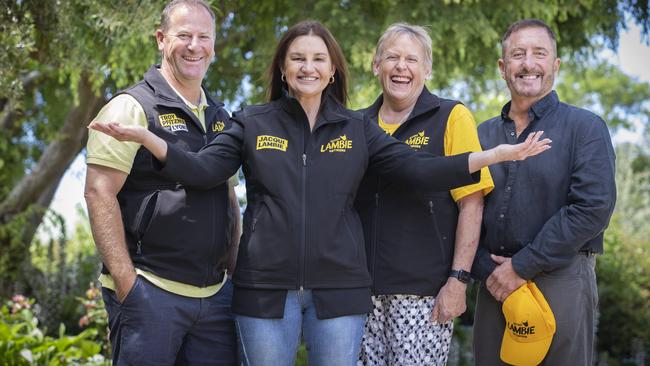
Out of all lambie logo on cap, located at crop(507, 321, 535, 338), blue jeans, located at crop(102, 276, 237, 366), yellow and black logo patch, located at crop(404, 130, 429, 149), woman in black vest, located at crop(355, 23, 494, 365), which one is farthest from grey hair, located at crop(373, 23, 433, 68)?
blue jeans, located at crop(102, 276, 237, 366)

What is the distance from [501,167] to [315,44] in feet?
3.61

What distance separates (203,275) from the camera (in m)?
3.36

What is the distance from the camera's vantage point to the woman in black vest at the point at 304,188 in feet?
10.2

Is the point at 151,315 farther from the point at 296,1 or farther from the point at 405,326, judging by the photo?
the point at 296,1

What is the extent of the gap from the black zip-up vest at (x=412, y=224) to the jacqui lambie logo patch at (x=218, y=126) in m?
0.68

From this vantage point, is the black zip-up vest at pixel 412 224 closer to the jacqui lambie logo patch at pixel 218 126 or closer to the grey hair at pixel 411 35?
the grey hair at pixel 411 35

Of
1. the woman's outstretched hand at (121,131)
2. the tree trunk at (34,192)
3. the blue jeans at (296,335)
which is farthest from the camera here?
the tree trunk at (34,192)

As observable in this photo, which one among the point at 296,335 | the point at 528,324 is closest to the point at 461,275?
the point at 528,324

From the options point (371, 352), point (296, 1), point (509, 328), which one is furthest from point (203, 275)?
point (296, 1)

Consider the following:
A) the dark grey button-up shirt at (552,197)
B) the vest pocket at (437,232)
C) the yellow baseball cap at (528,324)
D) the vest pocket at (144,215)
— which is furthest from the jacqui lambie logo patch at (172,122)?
the yellow baseball cap at (528,324)

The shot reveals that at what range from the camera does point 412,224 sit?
3420mm

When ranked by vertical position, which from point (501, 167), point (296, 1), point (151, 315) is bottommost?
point (151, 315)

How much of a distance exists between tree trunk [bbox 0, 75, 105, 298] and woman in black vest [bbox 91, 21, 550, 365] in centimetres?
Result: 592

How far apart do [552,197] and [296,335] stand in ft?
4.39
